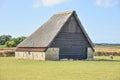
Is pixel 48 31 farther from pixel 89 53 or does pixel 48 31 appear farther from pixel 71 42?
pixel 89 53

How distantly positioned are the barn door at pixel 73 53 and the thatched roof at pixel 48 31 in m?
1.68

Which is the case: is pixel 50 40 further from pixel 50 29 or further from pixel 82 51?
pixel 82 51

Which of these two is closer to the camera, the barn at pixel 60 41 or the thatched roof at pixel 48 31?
the barn at pixel 60 41

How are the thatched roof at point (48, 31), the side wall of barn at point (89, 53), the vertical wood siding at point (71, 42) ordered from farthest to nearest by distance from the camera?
the side wall of barn at point (89, 53) < the vertical wood siding at point (71, 42) < the thatched roof at point (48, 31)

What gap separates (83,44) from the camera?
2055 inches

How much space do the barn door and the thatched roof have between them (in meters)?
1.68

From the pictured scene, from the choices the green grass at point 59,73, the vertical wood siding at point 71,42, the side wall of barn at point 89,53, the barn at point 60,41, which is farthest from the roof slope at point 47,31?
the green grass at point 59,73

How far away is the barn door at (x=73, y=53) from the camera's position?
4991 cm

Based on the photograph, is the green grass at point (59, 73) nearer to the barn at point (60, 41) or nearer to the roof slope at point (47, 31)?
the barn at point (60, 41)

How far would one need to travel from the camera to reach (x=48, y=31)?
50.2 meters

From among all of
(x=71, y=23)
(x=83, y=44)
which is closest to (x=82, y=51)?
(x=83, y=44)

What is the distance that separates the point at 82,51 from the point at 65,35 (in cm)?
347

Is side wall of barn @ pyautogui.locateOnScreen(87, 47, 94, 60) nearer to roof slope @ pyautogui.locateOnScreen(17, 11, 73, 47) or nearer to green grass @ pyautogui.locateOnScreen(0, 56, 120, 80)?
roof slope @ pyautogui.locateOnScreen(17, 11, 73, 47)

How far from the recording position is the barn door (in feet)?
164
